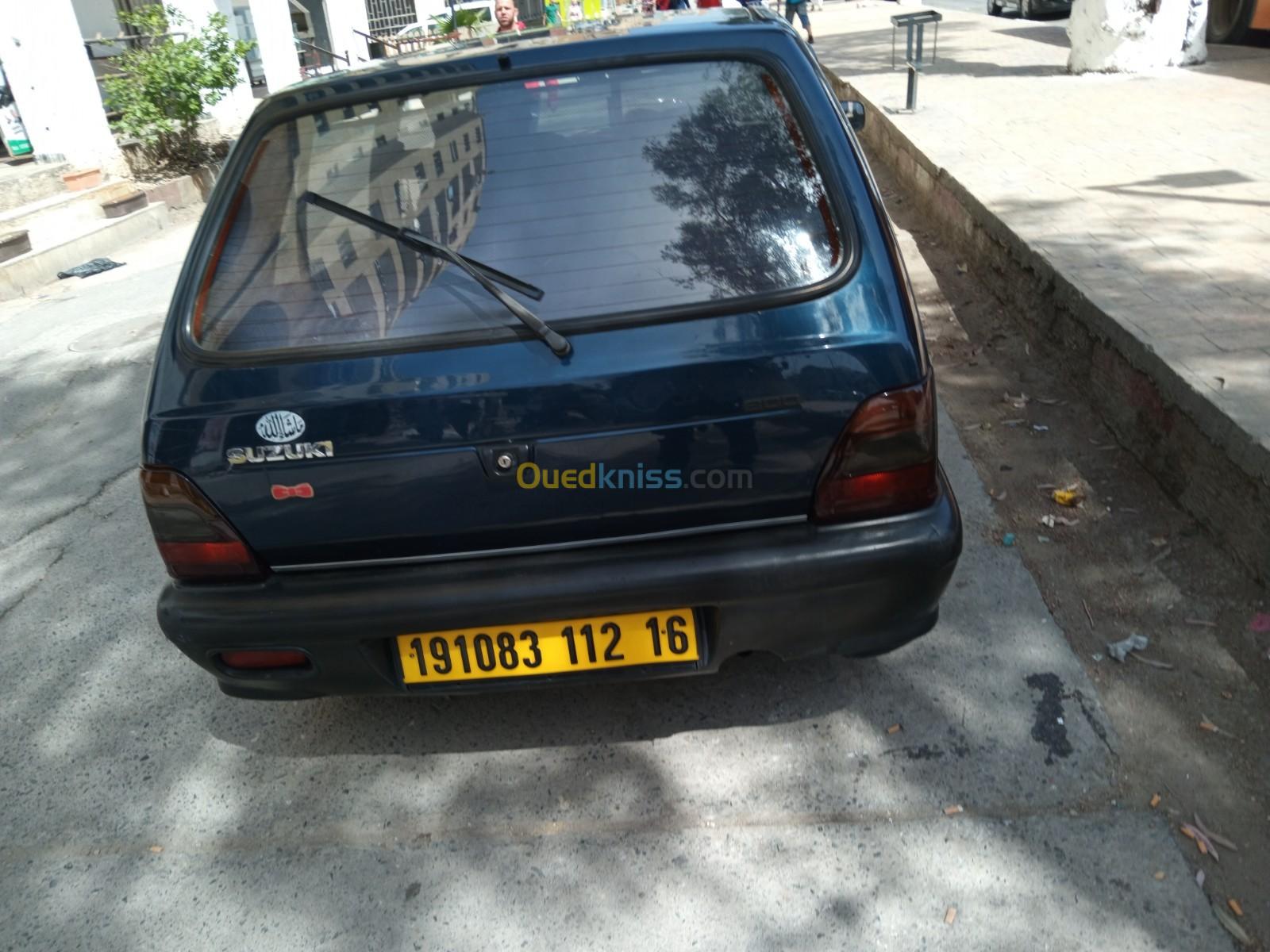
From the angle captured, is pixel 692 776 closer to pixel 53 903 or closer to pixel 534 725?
pixel 534 725

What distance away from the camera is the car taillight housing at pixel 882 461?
2277 millimetres

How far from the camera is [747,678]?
299 cm

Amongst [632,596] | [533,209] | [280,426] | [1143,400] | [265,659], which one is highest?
[533,209]

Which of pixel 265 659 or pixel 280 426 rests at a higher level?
pixel 280 426

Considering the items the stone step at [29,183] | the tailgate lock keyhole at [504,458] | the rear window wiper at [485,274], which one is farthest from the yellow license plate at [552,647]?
the stone step at [29,183]

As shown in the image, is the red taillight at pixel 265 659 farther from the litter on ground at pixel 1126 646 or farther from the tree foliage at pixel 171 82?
the tree foliage at pixel 171 82

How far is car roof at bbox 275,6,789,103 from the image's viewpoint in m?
2.49

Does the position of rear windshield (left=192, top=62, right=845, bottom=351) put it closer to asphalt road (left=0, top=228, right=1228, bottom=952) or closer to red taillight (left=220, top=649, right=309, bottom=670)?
red taillight (left=220, top=649, right=309, bottom=670)

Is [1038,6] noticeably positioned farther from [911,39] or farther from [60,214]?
[60,214]

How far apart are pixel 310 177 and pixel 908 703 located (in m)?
2.05

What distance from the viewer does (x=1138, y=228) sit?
556 centimetres

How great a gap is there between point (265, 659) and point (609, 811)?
0.91m

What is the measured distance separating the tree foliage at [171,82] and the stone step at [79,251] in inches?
42.4

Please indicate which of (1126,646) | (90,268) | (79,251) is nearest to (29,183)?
(79,251)
